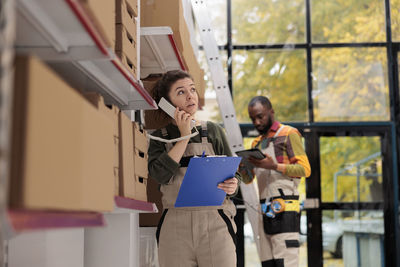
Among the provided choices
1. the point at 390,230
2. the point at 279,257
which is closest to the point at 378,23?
the point at 390,230

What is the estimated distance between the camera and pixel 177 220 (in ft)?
6.85

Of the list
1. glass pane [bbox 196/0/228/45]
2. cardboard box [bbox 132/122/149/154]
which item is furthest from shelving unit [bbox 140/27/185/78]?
glass pane [bbox 196/0/228/45]

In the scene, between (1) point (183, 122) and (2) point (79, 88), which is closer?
(2) point (79, 88)

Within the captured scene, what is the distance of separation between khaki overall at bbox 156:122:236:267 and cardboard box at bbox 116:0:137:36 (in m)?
0.76

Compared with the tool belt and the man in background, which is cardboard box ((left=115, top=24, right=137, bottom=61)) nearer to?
the man in background

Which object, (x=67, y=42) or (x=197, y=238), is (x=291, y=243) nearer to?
(x=197, y=238)

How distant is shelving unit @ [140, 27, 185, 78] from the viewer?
236cm

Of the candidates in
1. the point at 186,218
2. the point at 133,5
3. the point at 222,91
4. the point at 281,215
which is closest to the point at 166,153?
the point at 186,218

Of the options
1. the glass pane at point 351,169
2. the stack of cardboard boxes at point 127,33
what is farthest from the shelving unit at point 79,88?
the glass pane at point 351,169

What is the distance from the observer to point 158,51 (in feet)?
8.89

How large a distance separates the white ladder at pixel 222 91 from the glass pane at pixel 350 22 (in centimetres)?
164

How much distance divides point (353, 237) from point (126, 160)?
341 centimetres

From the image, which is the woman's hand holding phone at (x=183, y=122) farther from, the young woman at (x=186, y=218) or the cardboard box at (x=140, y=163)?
the cardboard box at (x=140, y=163)

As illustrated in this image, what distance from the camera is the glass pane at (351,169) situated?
4566 mm
